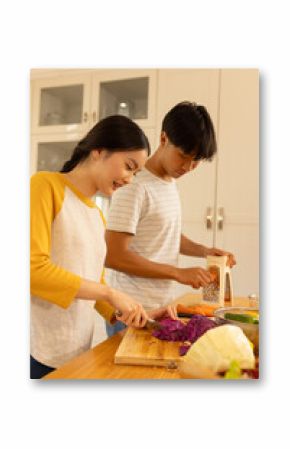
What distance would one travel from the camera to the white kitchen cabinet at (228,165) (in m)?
1.28

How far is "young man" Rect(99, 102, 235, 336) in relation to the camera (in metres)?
1.28

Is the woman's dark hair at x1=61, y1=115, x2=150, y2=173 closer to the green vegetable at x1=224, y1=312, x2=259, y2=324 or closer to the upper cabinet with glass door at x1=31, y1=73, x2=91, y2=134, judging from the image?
the upper cabinet with glass door at x1=31, y1=73, x2=91, y2=134

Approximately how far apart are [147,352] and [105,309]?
0.22m

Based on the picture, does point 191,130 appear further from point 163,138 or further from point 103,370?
point 103,370

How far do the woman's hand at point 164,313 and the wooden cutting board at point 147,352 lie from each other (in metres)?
0.10

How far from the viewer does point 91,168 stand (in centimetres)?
123

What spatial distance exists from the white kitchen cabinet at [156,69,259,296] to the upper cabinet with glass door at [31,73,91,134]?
0.20 metres

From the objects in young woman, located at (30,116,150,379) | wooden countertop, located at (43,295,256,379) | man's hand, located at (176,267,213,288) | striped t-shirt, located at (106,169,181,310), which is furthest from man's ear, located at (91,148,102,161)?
wooden countertop, located at (43,295,256,379)

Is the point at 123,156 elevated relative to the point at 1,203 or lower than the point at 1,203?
elevated

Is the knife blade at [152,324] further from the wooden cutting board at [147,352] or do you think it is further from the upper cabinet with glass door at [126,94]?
the upper cabinet with glass door at [126,94]

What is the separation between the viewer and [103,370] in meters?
1.08
